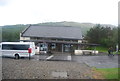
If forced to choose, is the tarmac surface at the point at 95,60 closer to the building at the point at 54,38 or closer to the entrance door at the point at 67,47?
the building at the point at 54,38

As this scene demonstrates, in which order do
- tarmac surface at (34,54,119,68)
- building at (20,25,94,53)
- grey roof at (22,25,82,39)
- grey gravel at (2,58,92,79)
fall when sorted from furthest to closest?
1. grey roof at (22,25,82,39)
2. building at (20,25,94,53)
3. tarmac surface at (34,54,119,68)
4. grey gravel at (2,58,92,79)

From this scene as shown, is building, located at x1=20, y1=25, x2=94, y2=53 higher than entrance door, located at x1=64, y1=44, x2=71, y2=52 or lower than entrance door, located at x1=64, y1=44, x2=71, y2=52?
higher

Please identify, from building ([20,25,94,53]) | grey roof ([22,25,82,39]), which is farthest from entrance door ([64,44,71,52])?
grey roof ([22,25,82,39])

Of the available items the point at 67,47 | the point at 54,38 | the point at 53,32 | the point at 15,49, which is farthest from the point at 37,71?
the point at 53,32

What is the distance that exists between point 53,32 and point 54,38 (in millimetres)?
3015

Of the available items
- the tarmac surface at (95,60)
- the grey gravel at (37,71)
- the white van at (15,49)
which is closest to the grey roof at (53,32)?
the tarmac surface at (95,60)

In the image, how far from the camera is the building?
35062mm

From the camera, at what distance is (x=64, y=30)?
139 feet

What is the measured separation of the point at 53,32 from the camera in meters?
40.6

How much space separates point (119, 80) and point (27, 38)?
3041cm

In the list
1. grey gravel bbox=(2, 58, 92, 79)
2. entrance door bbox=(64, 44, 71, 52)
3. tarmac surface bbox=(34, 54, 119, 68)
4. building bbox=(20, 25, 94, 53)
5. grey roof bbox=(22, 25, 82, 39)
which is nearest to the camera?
grey gravel bbox=(2, 58, 92, 79)

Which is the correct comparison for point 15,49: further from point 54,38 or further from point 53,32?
point 53,32

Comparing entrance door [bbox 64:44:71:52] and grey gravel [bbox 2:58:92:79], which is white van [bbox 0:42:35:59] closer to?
grey gravel [bbox 2:58:92:79]

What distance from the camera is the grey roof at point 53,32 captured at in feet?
126
